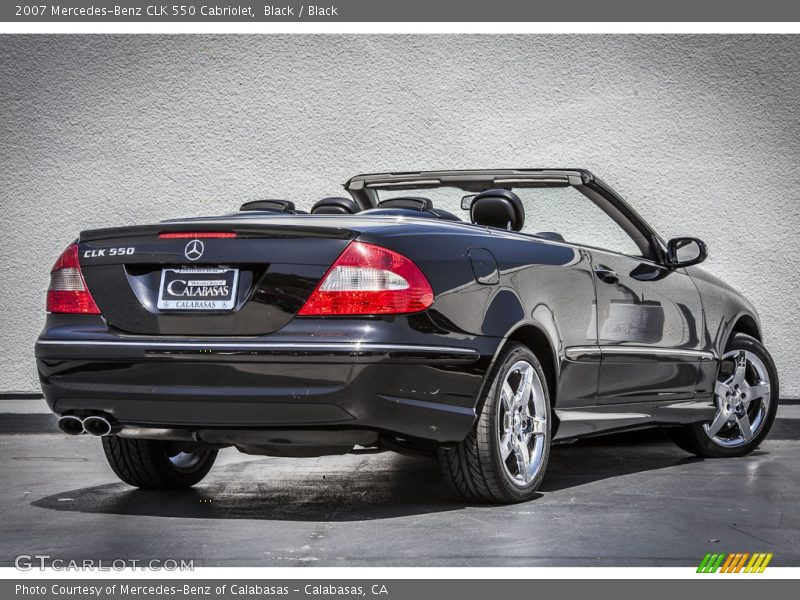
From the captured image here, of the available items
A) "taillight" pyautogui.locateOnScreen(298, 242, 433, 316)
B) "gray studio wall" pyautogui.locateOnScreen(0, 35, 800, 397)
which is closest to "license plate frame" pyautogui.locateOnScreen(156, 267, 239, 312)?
"taillight" pyautogui.locateOnScreen(298, 242, 433, 316)

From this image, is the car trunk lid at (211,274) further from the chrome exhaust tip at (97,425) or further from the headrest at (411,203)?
the headrest at (411,203)

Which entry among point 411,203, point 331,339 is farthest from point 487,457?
point 411,203

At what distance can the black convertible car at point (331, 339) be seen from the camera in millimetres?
4852

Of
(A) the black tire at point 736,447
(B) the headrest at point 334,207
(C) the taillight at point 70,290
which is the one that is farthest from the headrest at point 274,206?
(A) the black tire at point 736,447

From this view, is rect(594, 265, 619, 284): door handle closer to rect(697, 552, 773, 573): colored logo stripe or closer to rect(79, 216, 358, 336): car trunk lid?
rect(79, 216, 358, 336): car trunk lid

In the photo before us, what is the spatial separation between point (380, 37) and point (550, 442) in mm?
5465

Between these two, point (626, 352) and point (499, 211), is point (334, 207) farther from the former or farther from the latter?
point (626, 352)

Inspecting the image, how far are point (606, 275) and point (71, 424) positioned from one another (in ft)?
8.78

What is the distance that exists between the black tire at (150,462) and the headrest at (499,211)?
1657 mm

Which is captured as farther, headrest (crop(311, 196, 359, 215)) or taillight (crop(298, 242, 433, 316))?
headrest (crop(311, 196, 359, 215))

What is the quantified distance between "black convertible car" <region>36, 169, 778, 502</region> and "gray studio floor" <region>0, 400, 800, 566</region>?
11.8 inches

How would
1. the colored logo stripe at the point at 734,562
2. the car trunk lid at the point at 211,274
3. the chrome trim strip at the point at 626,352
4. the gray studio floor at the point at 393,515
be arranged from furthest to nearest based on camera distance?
the chrome trim strip at the point at 626,352 → the car trunk lid at the point at 211,274 → the gray studio floor at the point at 393,515 → the colored logo stripe at the point at 734,562

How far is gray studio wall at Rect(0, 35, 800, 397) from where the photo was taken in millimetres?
10375
